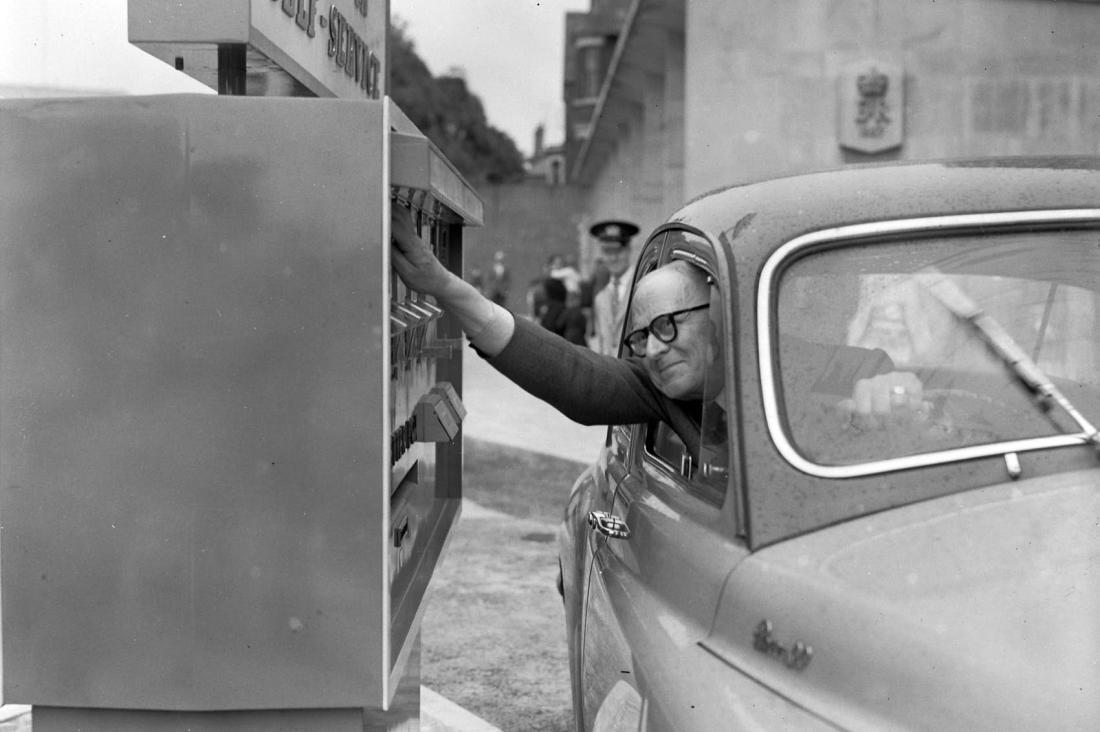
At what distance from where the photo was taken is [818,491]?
7.59 ft

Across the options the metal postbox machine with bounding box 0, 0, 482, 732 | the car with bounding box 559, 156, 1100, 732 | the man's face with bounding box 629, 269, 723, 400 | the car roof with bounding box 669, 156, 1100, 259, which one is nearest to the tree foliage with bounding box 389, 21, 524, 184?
the man's face with bounding box 629, 269, 723, 400

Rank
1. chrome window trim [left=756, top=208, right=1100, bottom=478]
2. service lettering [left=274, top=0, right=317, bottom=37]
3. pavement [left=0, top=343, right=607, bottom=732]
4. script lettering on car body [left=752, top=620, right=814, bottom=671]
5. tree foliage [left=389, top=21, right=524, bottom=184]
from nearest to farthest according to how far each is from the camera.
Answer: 1. script lettering on car body [left=752, top=620, right=814, bottom=671]
2. chrome window trim [left=756, top=208, right=1100, bottom=478]
3. service lettering [left=274, top=0, right=317, bottom=37]
4. pavement [left=0, top=343, right=607, bottom=732]
5. tree foliage [left=389, top=21, right=524, bottom=184]

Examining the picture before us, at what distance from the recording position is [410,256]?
2682 millimetres

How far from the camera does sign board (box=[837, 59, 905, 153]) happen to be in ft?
53.9

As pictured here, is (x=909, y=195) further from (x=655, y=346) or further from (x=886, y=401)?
(x=655, y=346)

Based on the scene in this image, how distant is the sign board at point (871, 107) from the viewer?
53.9ft

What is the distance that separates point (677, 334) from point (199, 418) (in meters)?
1.16

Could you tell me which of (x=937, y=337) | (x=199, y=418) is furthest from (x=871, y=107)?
(x=199, y=418)

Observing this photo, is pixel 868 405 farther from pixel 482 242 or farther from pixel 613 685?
pixel 482 242

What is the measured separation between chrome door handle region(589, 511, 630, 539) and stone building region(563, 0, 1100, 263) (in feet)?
43.3

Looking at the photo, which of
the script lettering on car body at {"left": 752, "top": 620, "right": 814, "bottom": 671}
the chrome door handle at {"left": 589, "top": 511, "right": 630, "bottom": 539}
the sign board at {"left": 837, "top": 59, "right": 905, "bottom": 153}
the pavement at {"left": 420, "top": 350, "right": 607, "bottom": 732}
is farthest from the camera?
A: the sign board at {"left": 837, "top": 59, "right": 905, "bottom": 153}

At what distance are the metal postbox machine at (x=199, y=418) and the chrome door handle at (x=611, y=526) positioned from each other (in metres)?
0.76

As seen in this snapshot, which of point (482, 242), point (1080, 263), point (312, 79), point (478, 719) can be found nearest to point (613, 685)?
point (1080, 263)

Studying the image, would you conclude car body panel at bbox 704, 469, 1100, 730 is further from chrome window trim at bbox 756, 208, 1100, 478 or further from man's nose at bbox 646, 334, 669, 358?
man's nose at bbox 646, 334, 669, 358
